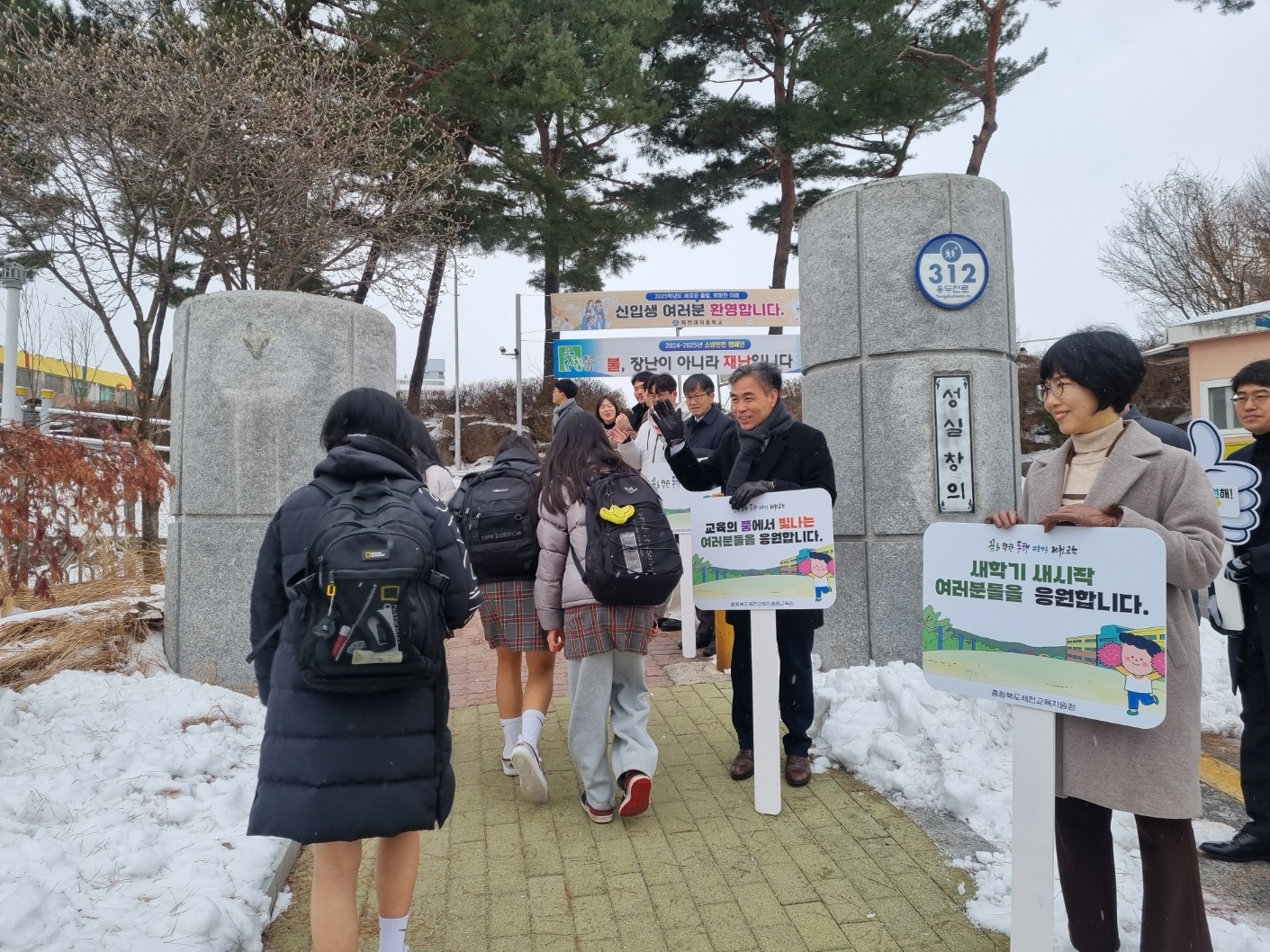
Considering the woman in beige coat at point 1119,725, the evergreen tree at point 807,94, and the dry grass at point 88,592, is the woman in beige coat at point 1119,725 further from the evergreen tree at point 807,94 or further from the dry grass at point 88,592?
the evergreen tree at point 807,94

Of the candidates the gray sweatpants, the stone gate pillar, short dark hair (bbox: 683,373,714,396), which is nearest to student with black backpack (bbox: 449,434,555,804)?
the gray sweatpants

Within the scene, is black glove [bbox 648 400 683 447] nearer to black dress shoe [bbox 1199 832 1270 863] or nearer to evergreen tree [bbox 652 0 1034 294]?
black dress shoe [bbox 1199 832 1270 863]

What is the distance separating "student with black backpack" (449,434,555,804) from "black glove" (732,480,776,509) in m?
0.93

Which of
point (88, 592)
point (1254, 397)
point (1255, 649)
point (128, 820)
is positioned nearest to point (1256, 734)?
point (1255, 649)

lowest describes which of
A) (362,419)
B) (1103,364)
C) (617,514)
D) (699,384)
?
(617,514)

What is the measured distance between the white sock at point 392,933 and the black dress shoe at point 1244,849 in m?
3.02

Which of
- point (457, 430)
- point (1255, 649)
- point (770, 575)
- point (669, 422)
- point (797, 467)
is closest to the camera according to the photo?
point (1255, 649)

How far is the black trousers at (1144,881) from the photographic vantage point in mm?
2258

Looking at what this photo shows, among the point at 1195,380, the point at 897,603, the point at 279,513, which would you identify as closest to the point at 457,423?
the point at 1195,380

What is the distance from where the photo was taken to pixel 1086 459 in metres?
2.52

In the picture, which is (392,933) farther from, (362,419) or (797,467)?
(797,467)

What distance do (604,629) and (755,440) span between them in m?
1.22

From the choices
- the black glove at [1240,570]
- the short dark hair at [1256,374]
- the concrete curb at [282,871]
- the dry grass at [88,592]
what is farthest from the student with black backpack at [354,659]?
the dry grass at [88,592]

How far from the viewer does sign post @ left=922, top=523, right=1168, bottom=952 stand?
2211mm
